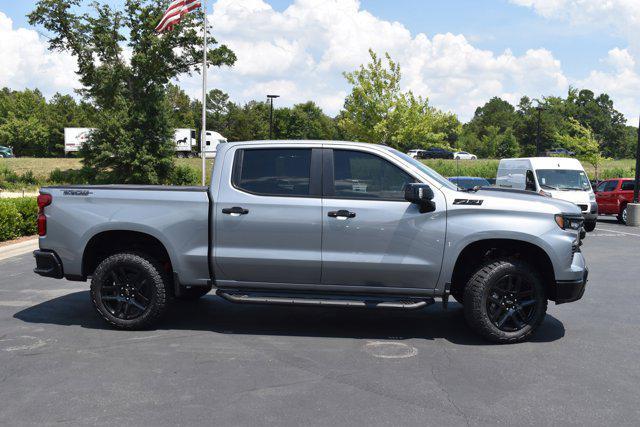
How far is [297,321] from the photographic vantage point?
254 inches

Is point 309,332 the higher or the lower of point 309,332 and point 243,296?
the lower

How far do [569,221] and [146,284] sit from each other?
418cm

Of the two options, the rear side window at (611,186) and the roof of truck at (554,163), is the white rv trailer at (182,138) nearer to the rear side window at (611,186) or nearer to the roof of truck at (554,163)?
the rear side window at (611,186)

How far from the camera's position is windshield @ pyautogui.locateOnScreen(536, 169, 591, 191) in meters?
16.6

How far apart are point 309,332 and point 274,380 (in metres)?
1.45

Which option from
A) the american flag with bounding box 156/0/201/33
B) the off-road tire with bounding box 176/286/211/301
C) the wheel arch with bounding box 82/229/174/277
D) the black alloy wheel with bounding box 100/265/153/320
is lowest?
the off-road tire with bounding box 176/286/211/301

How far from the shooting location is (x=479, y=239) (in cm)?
543

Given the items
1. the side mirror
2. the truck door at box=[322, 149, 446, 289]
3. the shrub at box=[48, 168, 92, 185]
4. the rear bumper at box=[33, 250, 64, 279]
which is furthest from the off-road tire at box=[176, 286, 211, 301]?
the shrub at box=[48, 168, 92, 185]

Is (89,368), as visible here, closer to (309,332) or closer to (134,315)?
(134,315)

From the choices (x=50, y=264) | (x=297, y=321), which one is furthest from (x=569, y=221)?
(x=50, y=264)

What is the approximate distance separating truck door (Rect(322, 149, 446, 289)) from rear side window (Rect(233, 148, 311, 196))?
12.2 inches

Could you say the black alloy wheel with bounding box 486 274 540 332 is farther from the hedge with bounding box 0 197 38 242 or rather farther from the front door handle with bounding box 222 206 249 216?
the hedge with bounding box 0 197 38 242

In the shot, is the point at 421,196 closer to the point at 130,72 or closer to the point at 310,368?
the point at 310,368

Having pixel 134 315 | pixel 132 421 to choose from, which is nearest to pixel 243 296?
pixel 134 315
